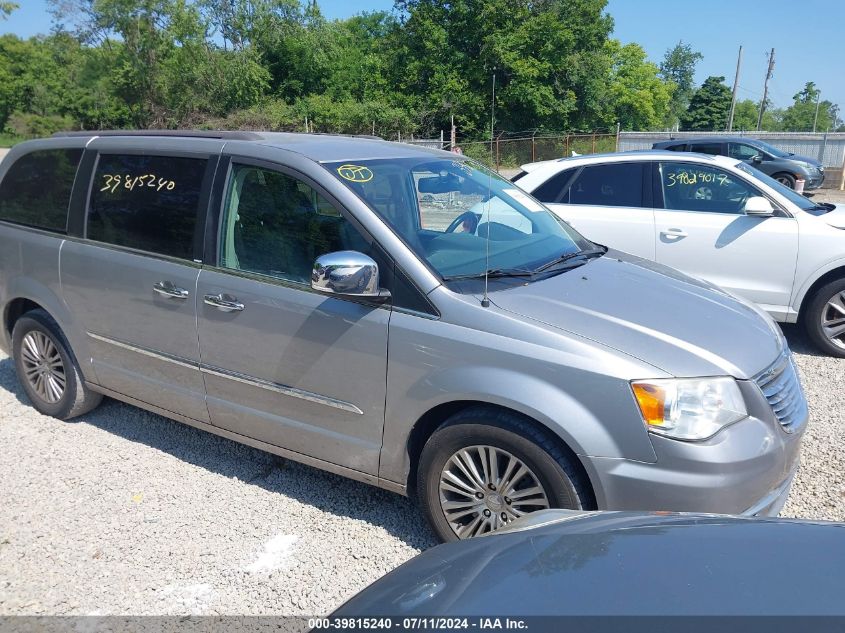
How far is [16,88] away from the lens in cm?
5988

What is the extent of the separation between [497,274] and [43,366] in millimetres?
3316

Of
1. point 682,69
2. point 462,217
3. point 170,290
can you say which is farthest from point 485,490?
point 682,69

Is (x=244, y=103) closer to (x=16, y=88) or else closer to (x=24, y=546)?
(x=16, y=88)

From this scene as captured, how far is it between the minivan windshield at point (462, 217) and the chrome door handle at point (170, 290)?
3.51 feet

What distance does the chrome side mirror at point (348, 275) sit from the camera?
2943mm

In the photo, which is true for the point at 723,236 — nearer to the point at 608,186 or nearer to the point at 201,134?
the point at 608,186

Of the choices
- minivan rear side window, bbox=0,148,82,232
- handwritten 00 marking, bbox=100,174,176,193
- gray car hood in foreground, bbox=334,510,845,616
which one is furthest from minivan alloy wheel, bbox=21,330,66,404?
gray car hood in foreground, bbox=334,510,845,616

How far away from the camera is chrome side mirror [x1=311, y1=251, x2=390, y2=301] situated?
9.66ft

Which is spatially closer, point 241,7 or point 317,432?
point 317,432

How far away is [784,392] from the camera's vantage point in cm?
299

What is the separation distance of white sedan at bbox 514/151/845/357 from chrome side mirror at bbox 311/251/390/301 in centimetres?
419

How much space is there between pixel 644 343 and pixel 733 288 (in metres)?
3.93

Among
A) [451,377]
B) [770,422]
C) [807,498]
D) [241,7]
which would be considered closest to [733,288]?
[807,498]

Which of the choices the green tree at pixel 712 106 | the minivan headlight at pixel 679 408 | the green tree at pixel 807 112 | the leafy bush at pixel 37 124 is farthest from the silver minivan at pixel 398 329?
the green tree at pixel 807 112
